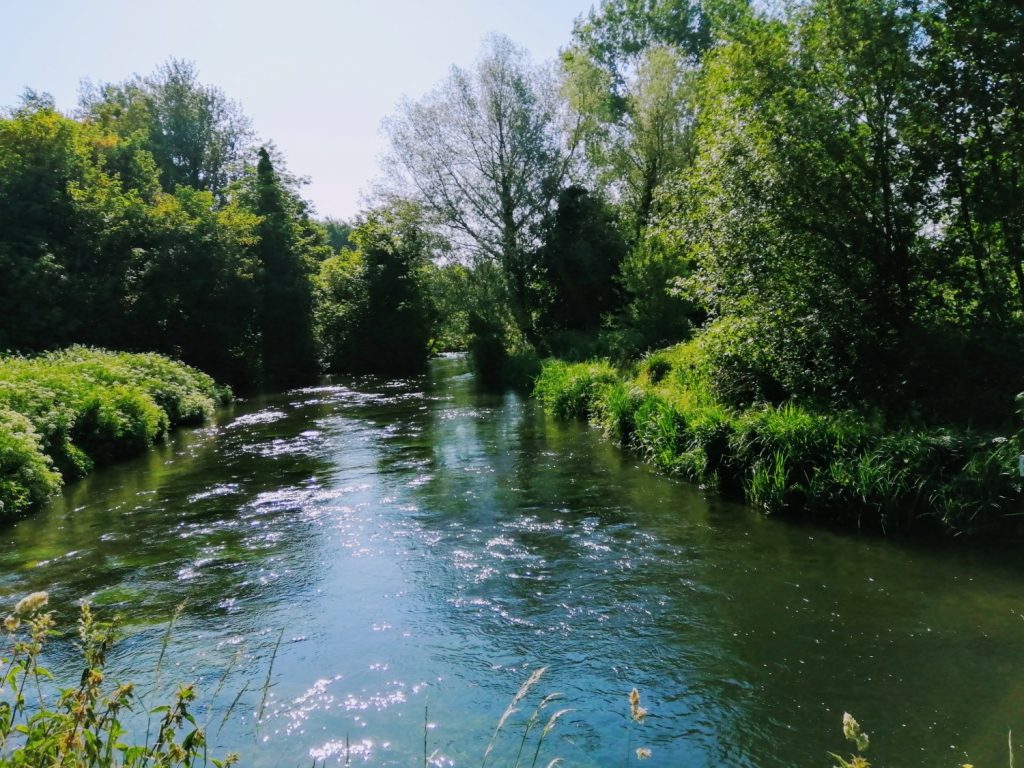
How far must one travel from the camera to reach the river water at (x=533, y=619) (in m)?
4.45

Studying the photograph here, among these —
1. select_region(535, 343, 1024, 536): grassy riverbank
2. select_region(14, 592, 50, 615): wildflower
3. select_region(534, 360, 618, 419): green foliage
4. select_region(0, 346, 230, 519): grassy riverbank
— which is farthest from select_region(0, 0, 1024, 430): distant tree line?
select_region(14, 592, 50, 615): wildflower

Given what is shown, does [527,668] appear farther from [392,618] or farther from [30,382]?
[30,382]

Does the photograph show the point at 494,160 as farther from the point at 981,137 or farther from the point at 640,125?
the point at 981,137

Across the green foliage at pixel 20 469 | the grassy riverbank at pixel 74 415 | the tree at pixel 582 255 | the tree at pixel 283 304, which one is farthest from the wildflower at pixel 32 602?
the tree at pixel 283 304

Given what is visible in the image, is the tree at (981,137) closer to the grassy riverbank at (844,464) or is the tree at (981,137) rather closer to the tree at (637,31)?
the grassy riverbank at (844,464)

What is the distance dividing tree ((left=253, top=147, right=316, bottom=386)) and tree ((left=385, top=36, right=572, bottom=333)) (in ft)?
26.8

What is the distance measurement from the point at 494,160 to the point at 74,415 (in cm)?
2155

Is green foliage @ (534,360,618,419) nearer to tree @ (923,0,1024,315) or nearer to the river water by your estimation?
the river water

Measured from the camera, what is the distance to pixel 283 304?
3544 cm

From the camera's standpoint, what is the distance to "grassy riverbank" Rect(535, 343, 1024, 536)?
7.22 m

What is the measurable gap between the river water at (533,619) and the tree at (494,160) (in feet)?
71.0

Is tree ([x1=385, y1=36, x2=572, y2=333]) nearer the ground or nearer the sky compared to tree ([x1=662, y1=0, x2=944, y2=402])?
nearer the sky

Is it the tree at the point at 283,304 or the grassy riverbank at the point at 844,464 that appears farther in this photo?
the tree at the point at 283,304

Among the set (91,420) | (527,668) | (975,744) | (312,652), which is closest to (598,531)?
(527,668)
